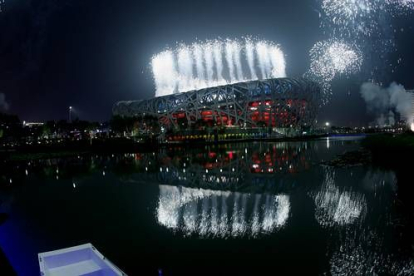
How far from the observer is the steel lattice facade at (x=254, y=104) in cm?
10969

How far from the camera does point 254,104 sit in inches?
Result: 4520

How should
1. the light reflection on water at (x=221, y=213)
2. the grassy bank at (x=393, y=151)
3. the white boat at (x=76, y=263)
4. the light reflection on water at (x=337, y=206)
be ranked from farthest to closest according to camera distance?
1. the grassy bank at (x=393, y=151)
2. the light reflection on water at (x=337, y=206)
3. the light reflection on water at (x=221, y=213)
4. the white boat at (x=76, y=263)

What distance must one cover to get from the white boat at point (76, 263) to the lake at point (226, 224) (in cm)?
137

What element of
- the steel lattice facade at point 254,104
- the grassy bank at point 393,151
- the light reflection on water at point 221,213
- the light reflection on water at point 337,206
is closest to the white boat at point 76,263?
the light reflection on water at point 221,213

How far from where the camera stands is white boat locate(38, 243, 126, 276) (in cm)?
721

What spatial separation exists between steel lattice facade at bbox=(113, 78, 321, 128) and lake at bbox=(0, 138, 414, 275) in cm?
8111

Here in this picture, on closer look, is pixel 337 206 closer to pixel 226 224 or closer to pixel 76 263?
pixel 226 224

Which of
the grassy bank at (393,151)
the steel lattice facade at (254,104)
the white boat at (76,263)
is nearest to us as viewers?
the white boat at (76,263)

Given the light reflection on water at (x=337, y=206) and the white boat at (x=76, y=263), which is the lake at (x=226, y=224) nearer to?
the light reflection on water at (x=337, y=206)

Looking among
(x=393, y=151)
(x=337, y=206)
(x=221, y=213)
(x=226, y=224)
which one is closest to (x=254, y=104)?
(x=393, y=151)

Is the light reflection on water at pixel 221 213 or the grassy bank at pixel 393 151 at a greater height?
the grassy bank at pixel 393 151

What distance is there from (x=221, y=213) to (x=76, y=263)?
7.55 meters

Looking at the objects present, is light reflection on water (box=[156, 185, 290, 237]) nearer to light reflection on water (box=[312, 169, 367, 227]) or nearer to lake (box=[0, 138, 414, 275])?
lake (box=[0, 138, 414, 275])

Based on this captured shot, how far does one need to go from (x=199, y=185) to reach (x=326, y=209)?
30.3 ft
